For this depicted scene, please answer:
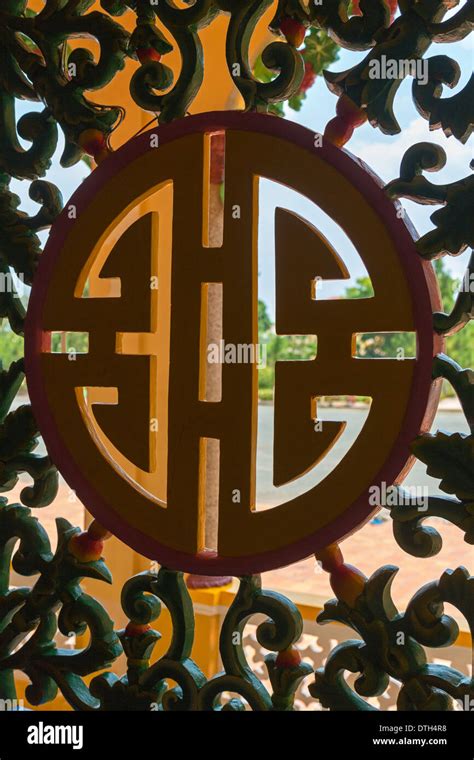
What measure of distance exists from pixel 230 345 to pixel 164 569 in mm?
355

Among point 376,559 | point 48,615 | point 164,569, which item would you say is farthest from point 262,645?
point 376,559

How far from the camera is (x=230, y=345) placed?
110cm

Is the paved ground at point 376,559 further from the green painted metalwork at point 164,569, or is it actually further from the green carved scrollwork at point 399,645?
the green carved scrollwork at point 399,645

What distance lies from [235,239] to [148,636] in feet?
2.04

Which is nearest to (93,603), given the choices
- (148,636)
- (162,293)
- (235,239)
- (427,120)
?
(148,636)

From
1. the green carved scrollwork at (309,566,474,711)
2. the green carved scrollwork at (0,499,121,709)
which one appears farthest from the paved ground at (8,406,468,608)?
the green carved scrollwork at (309,566,474,711)

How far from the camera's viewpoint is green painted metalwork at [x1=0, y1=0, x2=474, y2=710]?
38.5 inches

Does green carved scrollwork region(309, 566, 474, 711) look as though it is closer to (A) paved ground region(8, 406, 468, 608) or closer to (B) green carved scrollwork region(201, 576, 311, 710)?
(B) green carved scrollwork region(201, 576, 311, 710)

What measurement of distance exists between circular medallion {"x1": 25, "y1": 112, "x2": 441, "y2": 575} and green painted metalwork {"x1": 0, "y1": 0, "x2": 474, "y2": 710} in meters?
0.04

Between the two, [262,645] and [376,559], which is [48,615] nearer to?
[262,645]

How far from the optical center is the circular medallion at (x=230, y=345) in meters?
1.00

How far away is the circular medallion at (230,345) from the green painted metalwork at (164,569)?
4 centimetres

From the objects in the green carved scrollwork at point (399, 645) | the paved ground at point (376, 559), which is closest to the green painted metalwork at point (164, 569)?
the green carved scrollwork at point (399, 645)
